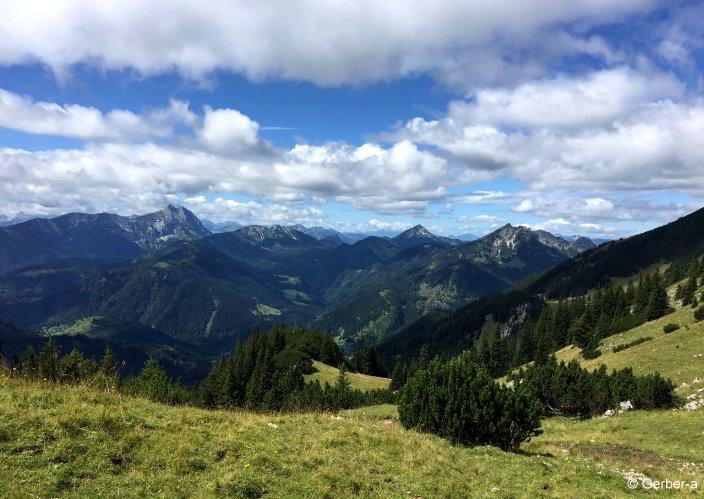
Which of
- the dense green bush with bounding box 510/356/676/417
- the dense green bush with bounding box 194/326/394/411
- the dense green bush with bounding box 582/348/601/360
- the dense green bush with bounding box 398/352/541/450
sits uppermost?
the dense green bush with bounding box 398/352/541/450

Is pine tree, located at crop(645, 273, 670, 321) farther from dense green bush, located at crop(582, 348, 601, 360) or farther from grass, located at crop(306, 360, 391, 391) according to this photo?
grass, located at crop(306, 360, 391, 391)

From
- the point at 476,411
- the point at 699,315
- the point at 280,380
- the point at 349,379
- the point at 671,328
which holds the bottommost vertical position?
the point at 349,379

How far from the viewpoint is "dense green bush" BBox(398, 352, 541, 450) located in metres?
21.5

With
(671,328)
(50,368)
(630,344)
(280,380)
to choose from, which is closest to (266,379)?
(280,380)

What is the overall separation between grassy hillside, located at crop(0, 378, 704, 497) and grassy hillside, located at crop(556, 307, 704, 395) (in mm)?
33057

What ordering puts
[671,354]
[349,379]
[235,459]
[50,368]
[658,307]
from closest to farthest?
1. [235,459]
2. [50,368]
3. [671,354]
4. [658,307]
5. [349,379]

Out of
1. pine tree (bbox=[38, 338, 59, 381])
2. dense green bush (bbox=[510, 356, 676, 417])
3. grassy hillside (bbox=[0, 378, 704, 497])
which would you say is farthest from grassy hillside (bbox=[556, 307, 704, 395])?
pine tree (bbox=[38, 338, 59, 381])

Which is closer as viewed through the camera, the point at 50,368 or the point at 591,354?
the point at 50,368

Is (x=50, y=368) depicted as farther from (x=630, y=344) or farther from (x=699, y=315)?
(x=699, y=315)

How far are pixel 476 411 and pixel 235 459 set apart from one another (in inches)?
495

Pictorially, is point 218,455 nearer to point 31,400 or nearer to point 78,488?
point 78,488

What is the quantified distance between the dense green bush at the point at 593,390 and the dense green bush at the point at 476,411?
59.8ft

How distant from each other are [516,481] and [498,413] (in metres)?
5.54

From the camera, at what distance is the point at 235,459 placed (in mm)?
14539
